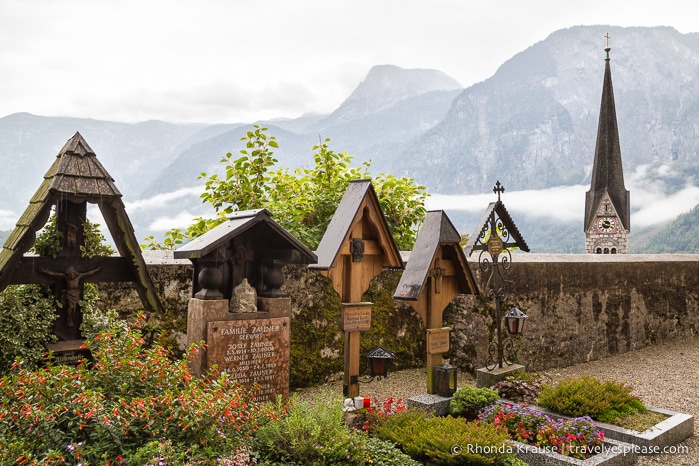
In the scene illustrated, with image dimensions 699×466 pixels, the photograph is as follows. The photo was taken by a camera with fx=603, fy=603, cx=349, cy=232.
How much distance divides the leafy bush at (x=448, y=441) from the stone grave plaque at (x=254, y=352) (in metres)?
1.11

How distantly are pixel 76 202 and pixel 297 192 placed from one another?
6.21 metres

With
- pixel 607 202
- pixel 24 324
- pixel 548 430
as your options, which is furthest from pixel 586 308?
pixel 607 202

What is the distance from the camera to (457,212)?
3617 inches

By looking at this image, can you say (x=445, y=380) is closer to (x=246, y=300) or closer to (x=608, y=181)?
(x=246, y=300)

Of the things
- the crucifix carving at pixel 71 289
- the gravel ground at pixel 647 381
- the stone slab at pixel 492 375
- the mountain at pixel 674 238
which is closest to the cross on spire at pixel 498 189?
the stone slab at pixel 492 375

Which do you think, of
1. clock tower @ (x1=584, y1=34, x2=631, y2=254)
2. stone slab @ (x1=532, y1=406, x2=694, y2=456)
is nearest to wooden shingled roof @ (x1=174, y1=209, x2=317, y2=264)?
stone slab @ (x1=532, y1=406, x2=694, y2=456)

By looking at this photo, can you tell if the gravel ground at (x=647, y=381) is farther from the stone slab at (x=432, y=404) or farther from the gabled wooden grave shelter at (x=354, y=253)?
the stone slab at (x=432, y=404)

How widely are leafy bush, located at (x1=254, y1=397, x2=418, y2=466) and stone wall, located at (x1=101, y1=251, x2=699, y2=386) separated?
2757 millimetres

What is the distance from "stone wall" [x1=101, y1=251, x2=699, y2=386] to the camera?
793 centimetres

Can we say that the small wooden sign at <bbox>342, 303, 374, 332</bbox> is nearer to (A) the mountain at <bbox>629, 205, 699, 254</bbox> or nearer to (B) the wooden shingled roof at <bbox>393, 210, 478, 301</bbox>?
(B) the wooden shingled roof at <bbox>393, 210, 478, 301</bbox>

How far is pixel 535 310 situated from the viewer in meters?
9.80

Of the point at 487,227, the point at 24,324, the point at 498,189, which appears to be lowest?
the point at 24,324

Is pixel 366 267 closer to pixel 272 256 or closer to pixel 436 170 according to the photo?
pixel 272 256

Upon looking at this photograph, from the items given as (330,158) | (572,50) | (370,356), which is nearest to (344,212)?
(370,356)
